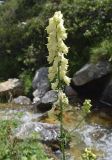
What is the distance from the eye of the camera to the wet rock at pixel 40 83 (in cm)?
1721

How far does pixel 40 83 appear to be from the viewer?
17594 mm

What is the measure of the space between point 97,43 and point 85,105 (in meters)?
13.2

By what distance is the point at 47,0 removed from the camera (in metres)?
23.8

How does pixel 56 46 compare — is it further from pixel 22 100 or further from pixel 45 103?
pixel 22 100

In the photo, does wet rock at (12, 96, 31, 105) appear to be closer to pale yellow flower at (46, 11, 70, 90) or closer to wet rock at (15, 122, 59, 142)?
wet rock at (15, 122, 59, 142)

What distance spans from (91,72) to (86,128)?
2.98 meters

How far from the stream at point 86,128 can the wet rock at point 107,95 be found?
569 millimetres

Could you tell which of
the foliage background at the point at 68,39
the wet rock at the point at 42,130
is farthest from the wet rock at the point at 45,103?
the wet rock at the point at 42,130

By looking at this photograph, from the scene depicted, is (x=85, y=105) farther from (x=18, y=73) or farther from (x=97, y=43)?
(x=18, y=73)

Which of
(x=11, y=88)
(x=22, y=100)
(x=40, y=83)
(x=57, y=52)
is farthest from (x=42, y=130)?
(x=57, y=52)

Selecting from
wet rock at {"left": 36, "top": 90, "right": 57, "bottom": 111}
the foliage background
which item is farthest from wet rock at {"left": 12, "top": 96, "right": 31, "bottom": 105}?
wet rock at {"left": 36, "top": 90, "right": 57, "bottom": 111}

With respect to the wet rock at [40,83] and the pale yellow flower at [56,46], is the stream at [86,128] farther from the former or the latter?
the pale yellow flower at [56,46]

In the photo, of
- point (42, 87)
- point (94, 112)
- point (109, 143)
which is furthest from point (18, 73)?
point (109, 143)

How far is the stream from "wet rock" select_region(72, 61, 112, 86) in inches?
51.3
